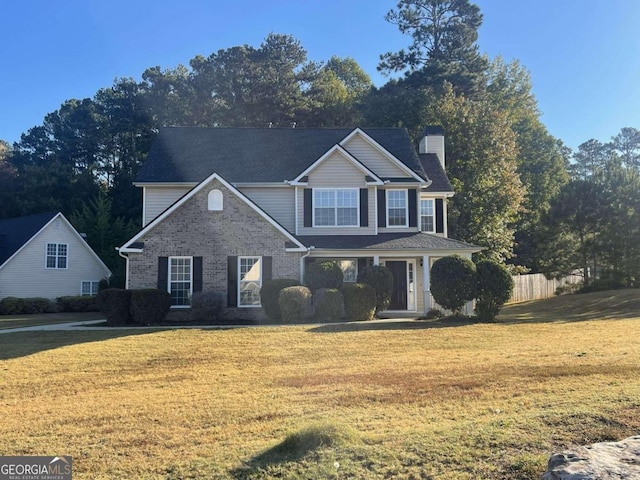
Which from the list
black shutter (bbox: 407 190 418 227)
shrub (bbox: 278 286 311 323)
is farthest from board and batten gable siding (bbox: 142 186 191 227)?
black shutter (bbox: 407 190 418 227)

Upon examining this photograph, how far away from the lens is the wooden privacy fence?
36.0m

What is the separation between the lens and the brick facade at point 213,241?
20.0 metres

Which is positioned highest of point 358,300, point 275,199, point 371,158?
point 371,158

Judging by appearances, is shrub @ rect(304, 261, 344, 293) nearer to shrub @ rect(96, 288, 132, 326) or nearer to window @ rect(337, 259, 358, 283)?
window @ rect(337, 259, 358, 283)

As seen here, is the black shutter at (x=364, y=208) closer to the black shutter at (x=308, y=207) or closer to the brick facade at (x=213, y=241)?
the black shutter at (x=308, y=207)

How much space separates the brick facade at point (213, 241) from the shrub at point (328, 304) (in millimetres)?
1908

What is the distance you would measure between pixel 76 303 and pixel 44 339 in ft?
50.4

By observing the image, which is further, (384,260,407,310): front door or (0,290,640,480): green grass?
(384,260,407,310): front door

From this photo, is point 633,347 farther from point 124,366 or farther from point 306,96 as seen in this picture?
point 306,96

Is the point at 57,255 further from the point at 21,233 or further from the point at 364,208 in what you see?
the point at 364,208

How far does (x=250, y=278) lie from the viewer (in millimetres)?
20297

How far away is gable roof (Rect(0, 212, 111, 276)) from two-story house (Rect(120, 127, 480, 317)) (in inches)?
405

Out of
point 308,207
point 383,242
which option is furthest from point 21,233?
point 383,242

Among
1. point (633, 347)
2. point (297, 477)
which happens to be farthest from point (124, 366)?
point (633, 347)
